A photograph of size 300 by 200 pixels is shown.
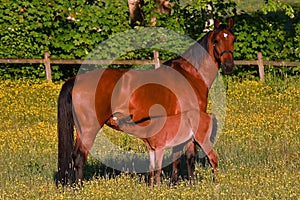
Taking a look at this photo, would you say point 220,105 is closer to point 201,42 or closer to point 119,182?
point 201,42

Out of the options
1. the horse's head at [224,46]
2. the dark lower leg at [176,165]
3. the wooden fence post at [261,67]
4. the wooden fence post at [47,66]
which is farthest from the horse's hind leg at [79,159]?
the wooden fence post at [261,67]

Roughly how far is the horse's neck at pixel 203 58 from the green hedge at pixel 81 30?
35.0 ft

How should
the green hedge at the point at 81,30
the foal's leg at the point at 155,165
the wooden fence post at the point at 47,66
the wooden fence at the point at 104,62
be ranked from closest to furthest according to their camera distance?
the foal's leg at the point at 155,165, the wooden fence at the point at 104,62, the wooden fence post at the point at 47,66, the green hedge at the point at 81,30

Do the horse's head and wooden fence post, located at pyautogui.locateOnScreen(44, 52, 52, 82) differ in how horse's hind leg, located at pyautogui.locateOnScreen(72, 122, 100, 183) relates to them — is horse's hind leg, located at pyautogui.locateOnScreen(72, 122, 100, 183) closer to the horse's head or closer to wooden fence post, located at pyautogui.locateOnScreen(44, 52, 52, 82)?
the horse's head

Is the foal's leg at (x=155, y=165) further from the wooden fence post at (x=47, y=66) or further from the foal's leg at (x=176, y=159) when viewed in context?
the wooden fence post at (x=47, y=66)

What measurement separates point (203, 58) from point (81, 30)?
36.8 feet

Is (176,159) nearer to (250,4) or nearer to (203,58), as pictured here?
(203,58)

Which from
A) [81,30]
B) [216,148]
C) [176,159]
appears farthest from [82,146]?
[81,30]

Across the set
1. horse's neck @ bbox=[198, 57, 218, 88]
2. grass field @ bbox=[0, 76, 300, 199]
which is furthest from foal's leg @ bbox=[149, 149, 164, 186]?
horse's neck @ bbox=[198, 57, 218, 88]

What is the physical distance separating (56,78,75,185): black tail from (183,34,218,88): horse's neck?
179 centimetres

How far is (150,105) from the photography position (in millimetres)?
10586

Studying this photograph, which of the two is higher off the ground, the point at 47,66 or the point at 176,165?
the point at 47,66

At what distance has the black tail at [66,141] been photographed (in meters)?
10.3

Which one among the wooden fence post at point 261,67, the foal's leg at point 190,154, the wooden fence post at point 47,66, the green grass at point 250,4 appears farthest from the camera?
the green grass at point 250,4
